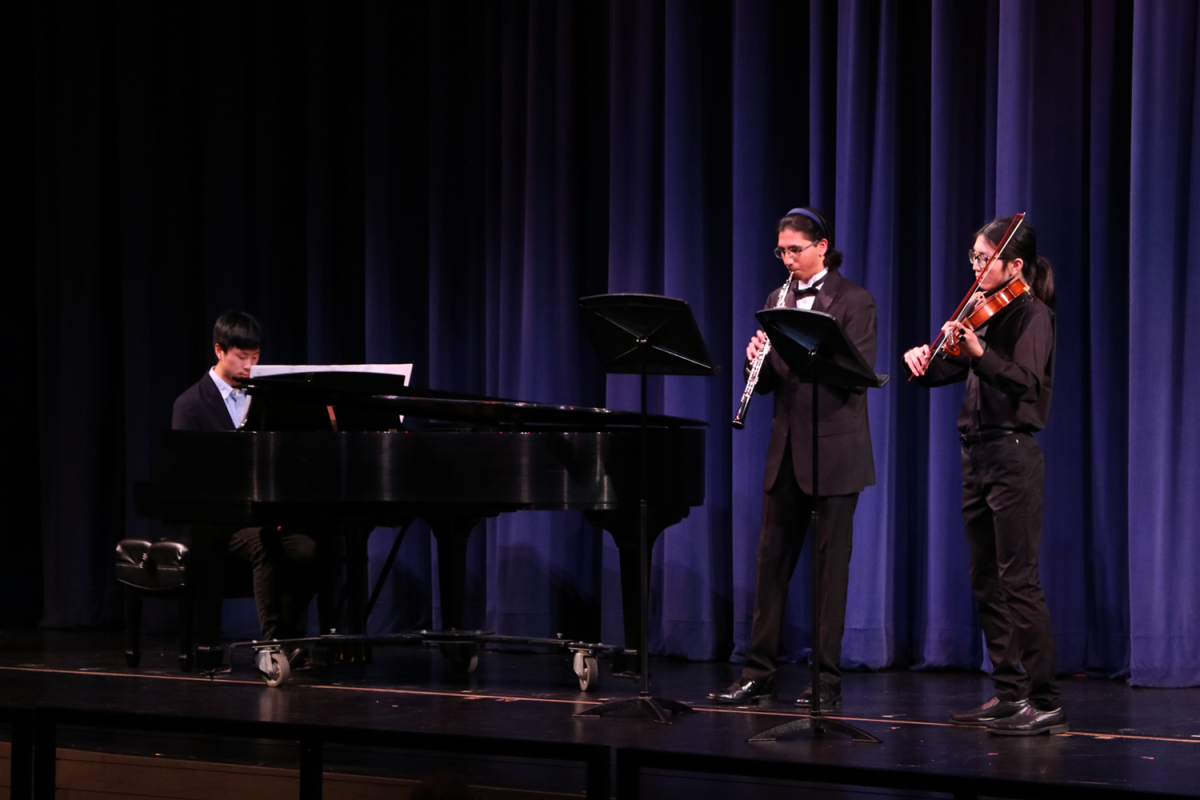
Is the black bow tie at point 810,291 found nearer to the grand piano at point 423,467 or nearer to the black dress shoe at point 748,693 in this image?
the grand piano at point 423,467

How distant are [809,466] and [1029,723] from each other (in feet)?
3.09

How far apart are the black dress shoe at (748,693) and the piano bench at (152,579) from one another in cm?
208

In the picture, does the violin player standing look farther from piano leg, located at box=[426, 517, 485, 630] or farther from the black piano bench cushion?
the black piano bench cushion

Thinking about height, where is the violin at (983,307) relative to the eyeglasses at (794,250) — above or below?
below

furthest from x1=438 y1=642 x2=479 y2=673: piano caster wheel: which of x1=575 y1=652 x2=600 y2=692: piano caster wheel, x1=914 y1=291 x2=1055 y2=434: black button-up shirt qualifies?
x1=914 y1=291 x2=1055 y2=434: black button-up shirt

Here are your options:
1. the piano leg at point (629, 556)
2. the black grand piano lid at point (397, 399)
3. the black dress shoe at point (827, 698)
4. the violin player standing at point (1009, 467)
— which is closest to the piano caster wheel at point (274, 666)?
the black grand piano lid at point (397, 399)

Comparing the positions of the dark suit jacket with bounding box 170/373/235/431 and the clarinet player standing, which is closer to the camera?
the clarinet player standing

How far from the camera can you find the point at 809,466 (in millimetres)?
3984

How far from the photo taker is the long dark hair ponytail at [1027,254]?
363 cm

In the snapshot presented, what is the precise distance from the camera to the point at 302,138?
650cm

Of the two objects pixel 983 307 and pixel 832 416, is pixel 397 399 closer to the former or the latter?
pixel 832 416

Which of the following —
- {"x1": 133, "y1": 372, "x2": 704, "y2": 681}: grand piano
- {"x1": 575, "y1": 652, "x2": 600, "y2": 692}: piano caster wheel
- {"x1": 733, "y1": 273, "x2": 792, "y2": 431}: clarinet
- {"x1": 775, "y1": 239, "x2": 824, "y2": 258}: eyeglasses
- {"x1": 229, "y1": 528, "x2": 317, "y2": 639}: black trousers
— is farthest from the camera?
{"x1": 229, "y1": 528, "x2": 317, "y2": 639}: black trousers

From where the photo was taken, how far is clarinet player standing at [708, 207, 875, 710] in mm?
3990

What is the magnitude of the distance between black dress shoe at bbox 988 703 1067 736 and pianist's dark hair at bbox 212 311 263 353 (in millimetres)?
3077
